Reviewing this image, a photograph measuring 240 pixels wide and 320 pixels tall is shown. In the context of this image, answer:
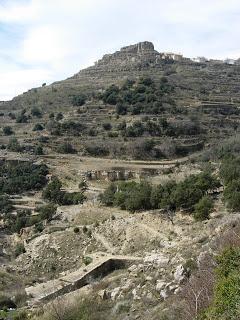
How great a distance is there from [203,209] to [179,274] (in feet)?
34.7

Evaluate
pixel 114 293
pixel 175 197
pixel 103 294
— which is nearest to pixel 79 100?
pixel 175 197

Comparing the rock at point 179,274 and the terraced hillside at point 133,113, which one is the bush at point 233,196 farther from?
the terraced hillside at point 133,113

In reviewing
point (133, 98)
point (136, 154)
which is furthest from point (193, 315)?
point (133, 98)

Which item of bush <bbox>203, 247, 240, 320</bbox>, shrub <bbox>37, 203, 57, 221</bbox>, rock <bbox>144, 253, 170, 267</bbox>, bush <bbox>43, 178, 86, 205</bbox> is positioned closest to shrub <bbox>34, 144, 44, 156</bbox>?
bush <bbox>43, 178, 86, 205</bbox>

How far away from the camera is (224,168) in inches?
1346

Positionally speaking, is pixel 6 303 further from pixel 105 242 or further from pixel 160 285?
pixel 105 242

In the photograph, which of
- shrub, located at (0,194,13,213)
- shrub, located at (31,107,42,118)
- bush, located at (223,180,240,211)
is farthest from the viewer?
shrub, located at (31,107,42,118)

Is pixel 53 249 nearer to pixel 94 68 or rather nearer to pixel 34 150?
pixel 34 150

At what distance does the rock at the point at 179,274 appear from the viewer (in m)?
16.3

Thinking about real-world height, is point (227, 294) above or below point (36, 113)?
below

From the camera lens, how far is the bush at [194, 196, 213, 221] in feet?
87.5

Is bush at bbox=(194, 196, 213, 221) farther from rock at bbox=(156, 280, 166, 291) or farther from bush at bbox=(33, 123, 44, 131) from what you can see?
bush at bbox=(33, 123, 44, 131)

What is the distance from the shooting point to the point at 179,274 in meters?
16.5

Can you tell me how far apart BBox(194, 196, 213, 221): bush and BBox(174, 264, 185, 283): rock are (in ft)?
32.6
